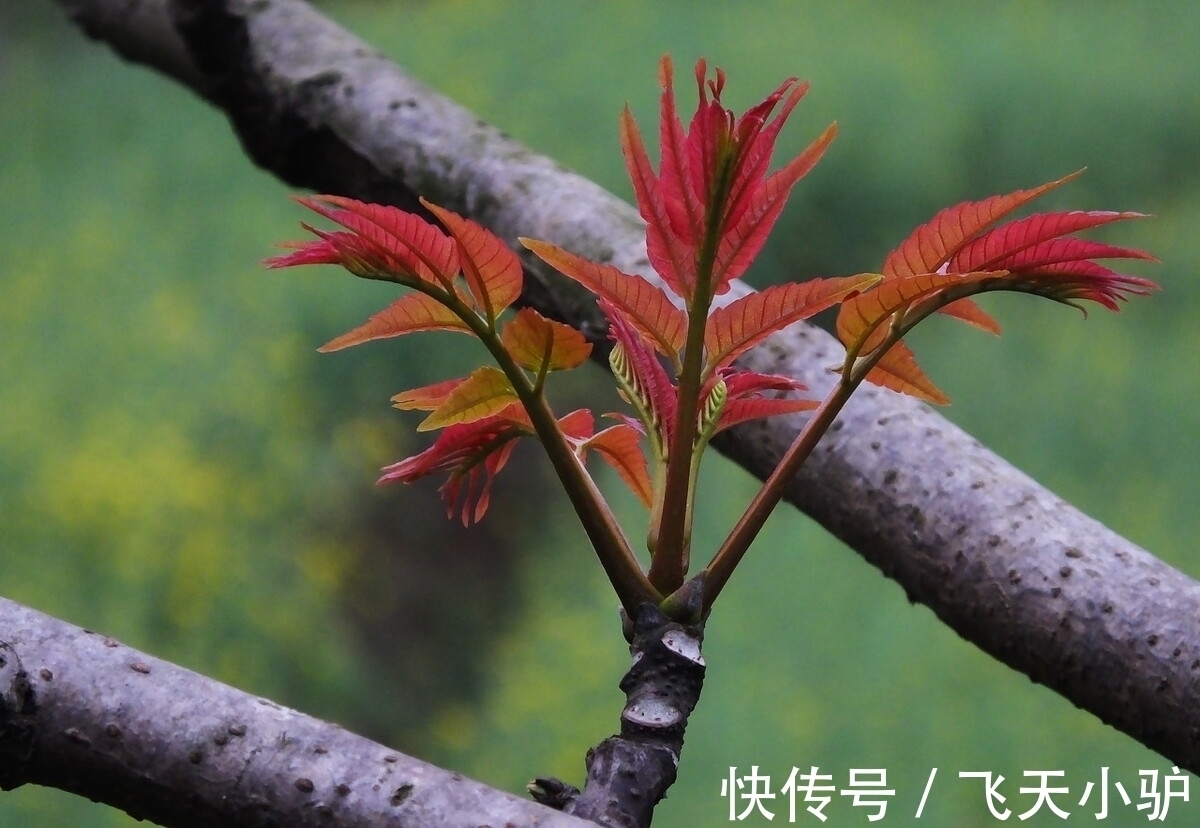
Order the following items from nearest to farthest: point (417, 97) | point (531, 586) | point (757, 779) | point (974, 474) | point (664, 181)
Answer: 1. point (664, 181)
2. point (974, 474)
3. point (417, 97)
4. point (757, 779)
5. point (531, 586)

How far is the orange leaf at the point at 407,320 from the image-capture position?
30 cm

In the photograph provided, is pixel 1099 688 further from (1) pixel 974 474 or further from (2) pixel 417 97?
(2) pixel 417 97

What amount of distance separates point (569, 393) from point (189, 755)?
81cm

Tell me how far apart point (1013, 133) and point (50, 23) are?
3.72ft

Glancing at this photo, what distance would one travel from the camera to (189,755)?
27 centimetres

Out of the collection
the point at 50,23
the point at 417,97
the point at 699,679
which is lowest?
the point at 699,679

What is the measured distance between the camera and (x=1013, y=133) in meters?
1.13

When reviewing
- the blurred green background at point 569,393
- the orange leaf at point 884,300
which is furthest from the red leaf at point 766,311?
the blurred green background at point 569,393

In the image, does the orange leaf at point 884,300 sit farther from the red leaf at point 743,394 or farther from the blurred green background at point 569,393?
the blurred green background at point 569,393

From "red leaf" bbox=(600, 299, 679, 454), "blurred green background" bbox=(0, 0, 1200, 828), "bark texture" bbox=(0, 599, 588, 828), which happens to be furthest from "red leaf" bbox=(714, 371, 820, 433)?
"blurred green background" bbox=(0, 0, 1200, 828)

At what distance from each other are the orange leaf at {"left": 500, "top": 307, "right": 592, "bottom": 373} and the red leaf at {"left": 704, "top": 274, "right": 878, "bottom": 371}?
1.4 inches

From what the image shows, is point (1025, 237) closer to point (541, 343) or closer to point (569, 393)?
point (541, 343)

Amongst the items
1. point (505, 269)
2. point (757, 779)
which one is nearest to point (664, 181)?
point (505, 269)

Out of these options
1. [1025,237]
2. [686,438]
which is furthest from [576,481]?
[1025,237]
